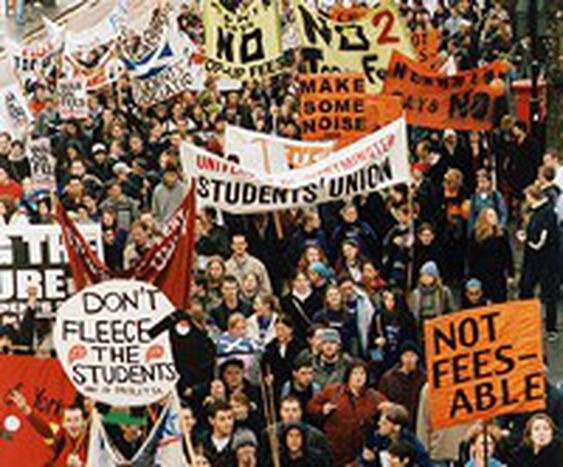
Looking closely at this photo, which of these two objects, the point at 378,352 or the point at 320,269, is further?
the point at 320,269

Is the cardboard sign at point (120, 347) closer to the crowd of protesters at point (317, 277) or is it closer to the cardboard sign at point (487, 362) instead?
the crowd of protesters at point (317, 277)

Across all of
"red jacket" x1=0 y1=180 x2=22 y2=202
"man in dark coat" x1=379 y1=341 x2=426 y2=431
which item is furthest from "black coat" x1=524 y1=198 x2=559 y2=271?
"red jacket" x1=0 y1=180 x2=22 y2=202

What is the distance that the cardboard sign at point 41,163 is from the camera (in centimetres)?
1864

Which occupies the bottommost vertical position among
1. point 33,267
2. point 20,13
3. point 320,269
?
point 20,13

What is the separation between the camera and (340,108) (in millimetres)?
17125

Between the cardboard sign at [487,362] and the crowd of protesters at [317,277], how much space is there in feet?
0.61

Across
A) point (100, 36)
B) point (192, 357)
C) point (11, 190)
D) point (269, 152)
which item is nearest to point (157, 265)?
point (192, 357)

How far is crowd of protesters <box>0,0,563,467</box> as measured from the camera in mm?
11336

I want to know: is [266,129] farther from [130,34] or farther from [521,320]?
[521,320]

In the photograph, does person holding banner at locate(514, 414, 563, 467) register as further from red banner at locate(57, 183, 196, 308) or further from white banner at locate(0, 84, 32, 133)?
white banner at locate(0, 84, 32, 133)

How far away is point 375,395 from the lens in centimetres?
1168

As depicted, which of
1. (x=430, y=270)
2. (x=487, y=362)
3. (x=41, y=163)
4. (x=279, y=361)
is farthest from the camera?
(x=41, y=163)

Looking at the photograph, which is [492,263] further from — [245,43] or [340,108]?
[245,43]

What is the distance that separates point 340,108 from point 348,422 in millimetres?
6004
